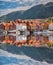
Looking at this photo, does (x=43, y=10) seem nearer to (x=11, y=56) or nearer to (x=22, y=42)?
(x=22, y=42)

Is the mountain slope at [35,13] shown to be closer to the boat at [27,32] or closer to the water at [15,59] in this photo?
the boat at [27,32]

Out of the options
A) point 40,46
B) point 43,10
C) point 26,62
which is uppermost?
point 43,10

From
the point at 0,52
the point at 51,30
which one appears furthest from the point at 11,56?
the point at 51,30

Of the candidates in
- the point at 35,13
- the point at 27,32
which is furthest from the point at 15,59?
the point at 35,13

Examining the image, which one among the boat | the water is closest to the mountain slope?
the boat

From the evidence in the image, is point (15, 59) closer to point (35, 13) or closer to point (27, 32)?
point (27, 32)
